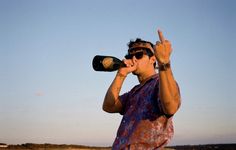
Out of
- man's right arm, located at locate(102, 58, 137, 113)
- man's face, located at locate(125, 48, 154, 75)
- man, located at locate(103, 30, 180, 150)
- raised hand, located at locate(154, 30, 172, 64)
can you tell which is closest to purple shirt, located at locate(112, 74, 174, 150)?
man, located at locate(103, 30, 180, 150)

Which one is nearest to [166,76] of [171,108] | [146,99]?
[171,108]

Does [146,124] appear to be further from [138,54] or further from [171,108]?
[138,54]

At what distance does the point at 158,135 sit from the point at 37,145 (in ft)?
58.3

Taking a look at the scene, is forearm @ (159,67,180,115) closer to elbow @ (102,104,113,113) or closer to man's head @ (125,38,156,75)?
man's head @ (125,38,156,75)

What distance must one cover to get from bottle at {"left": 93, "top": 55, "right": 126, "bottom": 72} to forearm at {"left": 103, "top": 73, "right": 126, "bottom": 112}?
0.11 metres

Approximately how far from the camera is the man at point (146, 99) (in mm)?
2539

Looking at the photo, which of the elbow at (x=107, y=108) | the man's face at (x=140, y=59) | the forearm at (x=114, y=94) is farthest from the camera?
the elbow at (x=107, y=108)

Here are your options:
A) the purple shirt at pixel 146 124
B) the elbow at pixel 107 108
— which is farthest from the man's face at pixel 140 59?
the elbow at pixel 107 108

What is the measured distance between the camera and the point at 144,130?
2.80m

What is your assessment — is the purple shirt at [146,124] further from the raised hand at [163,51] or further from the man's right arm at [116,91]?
the raised hand at [163,51]

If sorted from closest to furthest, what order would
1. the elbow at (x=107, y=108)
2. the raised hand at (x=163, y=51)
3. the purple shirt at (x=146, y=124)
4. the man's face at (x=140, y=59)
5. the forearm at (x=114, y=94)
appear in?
the raised hand at (x=163, y=51) < the purple shirt at (x=146, y=124) < the man's face at (x=140, y=59) < the forearm at (x=114, y=94) < the elbow at (x=107, y=108)

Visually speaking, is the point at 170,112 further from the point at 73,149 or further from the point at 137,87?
the point at 73,149

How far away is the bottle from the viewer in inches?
132

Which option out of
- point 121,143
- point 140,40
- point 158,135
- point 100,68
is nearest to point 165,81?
point 158,135
